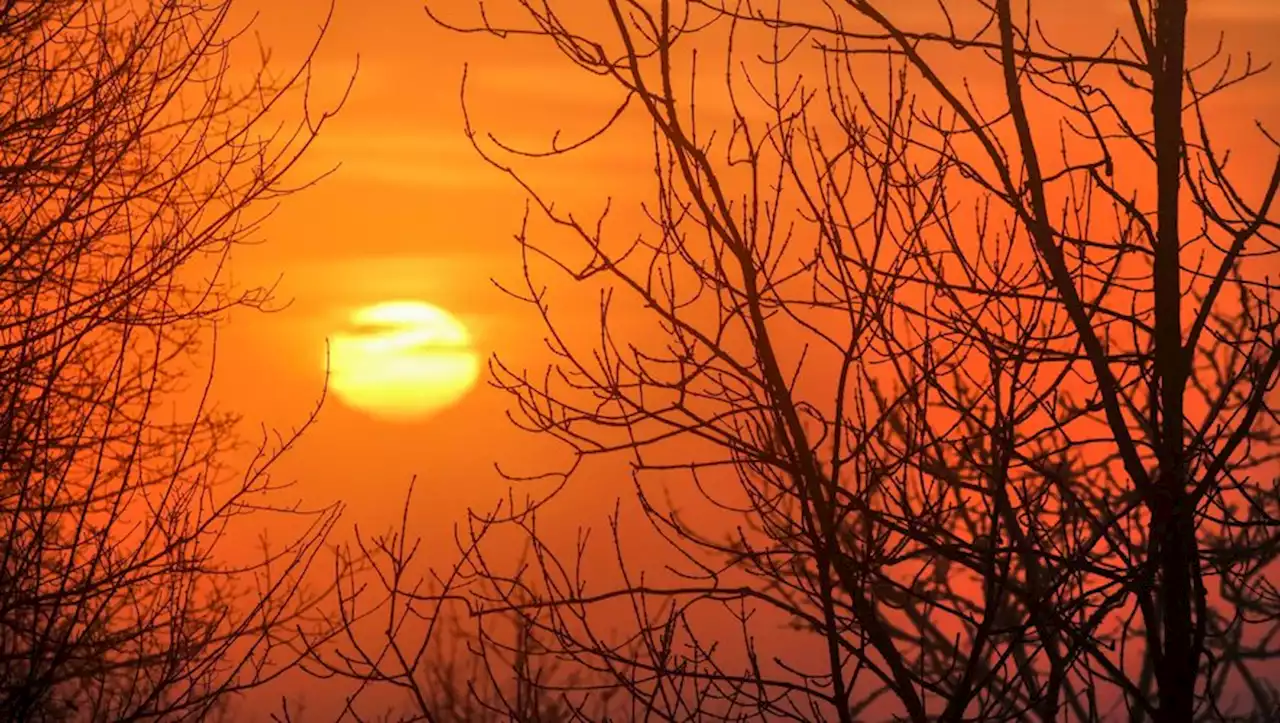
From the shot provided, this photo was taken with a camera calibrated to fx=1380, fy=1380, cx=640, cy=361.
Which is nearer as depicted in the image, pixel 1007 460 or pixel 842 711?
pixel 1007 460

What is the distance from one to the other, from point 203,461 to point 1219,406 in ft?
27.5

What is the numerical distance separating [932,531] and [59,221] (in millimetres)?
3036

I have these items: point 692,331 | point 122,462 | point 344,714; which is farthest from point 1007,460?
point 122,462

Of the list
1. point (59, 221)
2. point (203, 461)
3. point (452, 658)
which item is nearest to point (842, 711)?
point (59, 221)

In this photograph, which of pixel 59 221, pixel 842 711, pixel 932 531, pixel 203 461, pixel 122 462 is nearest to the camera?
pixel 842 711

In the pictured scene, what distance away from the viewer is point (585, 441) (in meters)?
4.21

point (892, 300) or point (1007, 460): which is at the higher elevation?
point (892, 300)

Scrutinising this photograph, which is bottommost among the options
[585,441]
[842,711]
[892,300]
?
[842,711]

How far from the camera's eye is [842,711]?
12.3 ft

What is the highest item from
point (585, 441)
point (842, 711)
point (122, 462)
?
point (122, 462)

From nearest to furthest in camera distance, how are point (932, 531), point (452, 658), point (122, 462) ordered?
1. point (932, 531)
2. point (122, 462)
3. point (452, 658)

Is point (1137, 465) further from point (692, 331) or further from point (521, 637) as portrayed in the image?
point (521, 637)

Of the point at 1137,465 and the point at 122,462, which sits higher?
the point at 122,462

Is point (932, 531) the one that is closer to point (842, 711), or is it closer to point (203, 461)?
point (842, 711)
